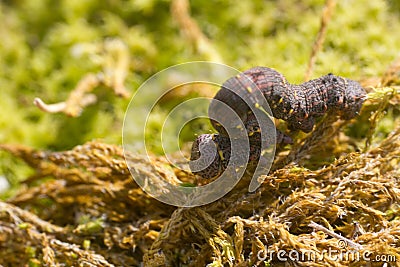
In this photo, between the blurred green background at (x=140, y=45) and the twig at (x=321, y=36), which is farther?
the blurred green background at (x=140, y=45)

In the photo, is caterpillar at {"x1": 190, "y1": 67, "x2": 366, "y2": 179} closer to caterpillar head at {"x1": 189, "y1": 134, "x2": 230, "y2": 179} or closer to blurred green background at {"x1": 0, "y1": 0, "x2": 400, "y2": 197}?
caterpillar head at {"x1": 189, "y1": 134, "x2": 230, "y2": 179}

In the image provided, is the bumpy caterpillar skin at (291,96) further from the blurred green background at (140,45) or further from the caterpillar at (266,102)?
the blurred green background at (140,45)

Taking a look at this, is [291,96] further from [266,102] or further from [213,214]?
[213,214]

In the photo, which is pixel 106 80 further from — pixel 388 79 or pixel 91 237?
pixel 388 79

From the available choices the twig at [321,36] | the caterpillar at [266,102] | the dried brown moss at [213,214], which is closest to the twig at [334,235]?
the dried brown moss at [213,214]

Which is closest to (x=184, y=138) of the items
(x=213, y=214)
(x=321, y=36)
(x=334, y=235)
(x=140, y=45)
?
(x=213, y=214)

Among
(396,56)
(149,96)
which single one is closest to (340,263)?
(396,56)

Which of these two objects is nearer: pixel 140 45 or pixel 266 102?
pixel 266 102
